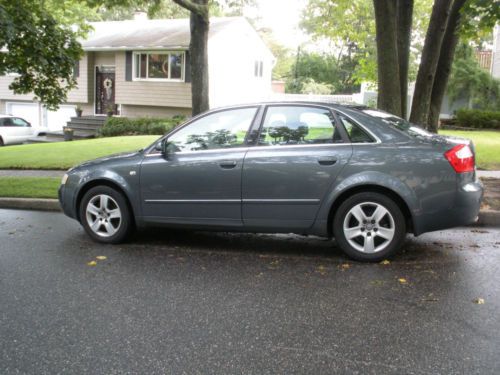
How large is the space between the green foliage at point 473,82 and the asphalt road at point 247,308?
2353cm

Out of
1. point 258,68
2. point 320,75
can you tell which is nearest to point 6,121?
point 258,68

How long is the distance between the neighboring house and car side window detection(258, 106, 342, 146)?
20.4m

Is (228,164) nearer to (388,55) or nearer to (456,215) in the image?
(456,215)

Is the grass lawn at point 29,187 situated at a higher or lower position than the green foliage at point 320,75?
lower

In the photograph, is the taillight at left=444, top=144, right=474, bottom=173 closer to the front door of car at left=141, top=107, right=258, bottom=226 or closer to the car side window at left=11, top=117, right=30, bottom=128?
the front door of car at left=141, top=107, right=258, bottom=226

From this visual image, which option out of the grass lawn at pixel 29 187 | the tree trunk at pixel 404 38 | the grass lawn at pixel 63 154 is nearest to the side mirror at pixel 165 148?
the grass lawn at pixel 29 187

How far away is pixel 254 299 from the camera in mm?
4551

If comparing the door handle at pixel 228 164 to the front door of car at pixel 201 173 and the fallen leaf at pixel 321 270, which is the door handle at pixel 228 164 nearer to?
the front door of car at pixel 201 173

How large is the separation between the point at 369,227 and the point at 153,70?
76.9 feet

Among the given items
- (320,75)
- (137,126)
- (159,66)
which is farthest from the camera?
(320,75)

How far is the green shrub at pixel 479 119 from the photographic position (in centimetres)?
2480

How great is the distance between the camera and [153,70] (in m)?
27.2

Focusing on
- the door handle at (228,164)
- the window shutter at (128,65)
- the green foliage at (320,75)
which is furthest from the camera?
the green foliage at (320,75)

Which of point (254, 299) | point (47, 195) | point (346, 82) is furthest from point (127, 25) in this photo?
point (254, 299)
